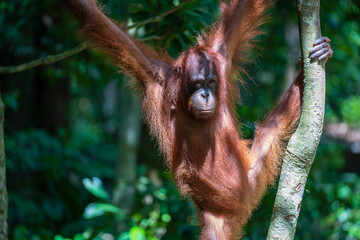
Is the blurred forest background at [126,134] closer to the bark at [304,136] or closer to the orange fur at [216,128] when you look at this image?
the orange fur at [216,128]

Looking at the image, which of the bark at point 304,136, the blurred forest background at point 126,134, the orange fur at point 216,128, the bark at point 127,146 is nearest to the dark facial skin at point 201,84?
the orange fur at point 216,128

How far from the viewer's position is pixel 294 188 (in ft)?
8.25

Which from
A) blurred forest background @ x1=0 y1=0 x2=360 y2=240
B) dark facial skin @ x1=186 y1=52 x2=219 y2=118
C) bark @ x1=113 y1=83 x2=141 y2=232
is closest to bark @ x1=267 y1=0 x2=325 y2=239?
dark facial skin @ x1=186 y1=52 x2=219 y2=118

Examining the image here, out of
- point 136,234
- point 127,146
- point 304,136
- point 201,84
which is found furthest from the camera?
point 127,146

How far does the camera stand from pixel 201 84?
10.7ft

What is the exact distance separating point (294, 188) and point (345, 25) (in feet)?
13.1

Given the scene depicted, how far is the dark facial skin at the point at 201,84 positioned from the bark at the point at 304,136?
0.85 meters

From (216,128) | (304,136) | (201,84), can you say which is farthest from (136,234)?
(304,136)

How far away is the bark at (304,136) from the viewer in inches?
96.0

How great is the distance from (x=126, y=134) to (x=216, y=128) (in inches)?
117

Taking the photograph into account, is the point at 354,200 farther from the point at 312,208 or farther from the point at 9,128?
the point at 9,128

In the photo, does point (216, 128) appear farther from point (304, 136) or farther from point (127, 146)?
point (127, 146)

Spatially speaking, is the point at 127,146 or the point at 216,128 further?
the point at 127,146

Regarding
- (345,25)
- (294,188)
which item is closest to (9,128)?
(345,25)
